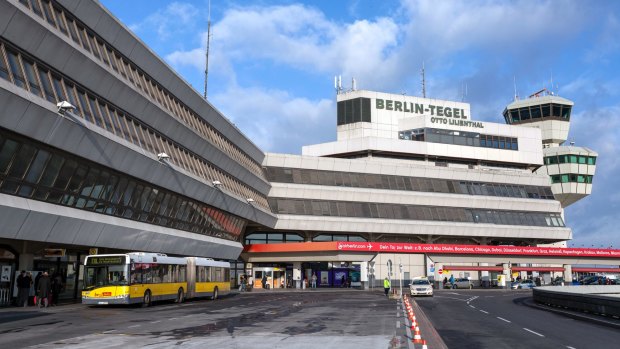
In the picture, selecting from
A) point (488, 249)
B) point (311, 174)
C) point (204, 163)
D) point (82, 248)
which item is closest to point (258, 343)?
point (82, 248)

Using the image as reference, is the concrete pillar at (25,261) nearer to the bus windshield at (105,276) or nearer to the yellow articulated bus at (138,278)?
the yellow articulated bus at (138,278)

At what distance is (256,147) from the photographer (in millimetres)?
64250

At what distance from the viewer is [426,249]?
68.4 metres

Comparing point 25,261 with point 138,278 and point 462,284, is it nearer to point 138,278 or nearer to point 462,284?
point 138,278

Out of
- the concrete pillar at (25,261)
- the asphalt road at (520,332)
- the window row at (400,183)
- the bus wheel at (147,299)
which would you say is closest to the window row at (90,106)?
the concrete pillar at (25,261)

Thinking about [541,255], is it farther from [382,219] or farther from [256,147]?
[256,147]

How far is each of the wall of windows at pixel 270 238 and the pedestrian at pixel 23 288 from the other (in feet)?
139

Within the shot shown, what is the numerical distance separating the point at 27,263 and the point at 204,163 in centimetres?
1844

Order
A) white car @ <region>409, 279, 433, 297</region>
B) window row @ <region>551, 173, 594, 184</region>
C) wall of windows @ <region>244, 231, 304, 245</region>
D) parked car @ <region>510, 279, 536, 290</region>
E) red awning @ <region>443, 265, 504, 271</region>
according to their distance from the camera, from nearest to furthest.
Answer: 1. white car @ <region>409, 279, 433, 297</region>
2. wall of windows @ <region>244, 231, 304, 245</region>
3. red awning @ <region>443, 265, 504, 271</region>
4. parked car @ <region>510, 279, 536, 290</region>
5. window row @ <region>551, 173, 594, 184</region>

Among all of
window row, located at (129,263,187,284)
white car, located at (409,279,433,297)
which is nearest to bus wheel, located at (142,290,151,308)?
window row, located at (129,263,187,284)

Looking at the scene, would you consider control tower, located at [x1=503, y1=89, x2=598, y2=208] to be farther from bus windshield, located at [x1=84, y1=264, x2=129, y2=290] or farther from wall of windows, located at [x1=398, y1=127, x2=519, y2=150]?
bus windshield, located at [x1=84, y1=264, x2=129, y2=290]

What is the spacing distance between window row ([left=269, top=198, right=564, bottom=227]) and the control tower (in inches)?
548

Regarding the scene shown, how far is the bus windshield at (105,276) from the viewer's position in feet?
96.3

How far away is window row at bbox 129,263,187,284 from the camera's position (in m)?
30.1
